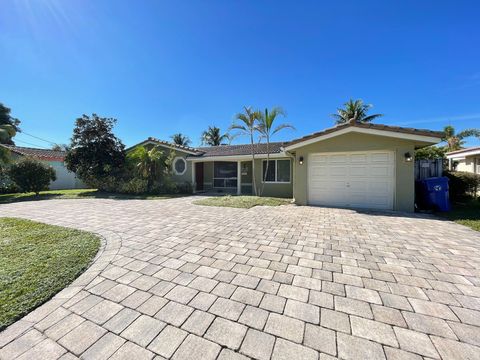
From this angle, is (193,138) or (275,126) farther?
(193,138)

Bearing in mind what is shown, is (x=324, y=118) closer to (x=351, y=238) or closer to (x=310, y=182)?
(x=310, y=182)

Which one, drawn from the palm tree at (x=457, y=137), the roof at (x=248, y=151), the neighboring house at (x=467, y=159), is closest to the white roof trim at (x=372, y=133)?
the roof at (x=248, y=151)

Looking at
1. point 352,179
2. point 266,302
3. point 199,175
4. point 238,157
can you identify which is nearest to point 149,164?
point 199,175

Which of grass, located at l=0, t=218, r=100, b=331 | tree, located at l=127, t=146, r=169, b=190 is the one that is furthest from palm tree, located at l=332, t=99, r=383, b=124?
grass, located at l=0, t=218, r=100, b=331

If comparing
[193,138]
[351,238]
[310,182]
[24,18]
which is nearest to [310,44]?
[310,182]

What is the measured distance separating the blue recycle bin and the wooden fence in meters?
1.16

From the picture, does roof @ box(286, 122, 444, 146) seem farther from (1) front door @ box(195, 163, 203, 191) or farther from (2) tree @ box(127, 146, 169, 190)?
(2) tree @ box(127, 146, 169, 190)

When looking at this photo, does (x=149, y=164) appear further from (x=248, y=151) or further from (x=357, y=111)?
(x=357, y=111)

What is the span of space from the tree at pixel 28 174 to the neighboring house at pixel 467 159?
94.0ft

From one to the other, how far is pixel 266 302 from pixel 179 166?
47.3ft

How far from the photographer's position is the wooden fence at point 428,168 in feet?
28.4

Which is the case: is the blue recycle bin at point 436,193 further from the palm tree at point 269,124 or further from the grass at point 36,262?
the grass at point 36,262

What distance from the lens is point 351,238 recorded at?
468 centimetres

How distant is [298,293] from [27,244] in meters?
5.58
